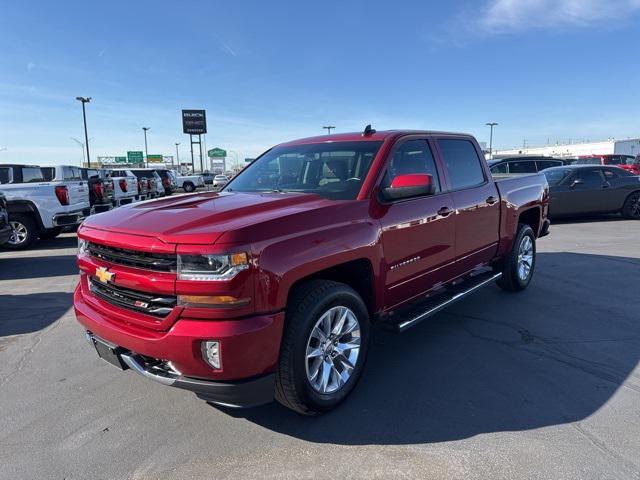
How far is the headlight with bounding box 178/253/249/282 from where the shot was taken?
8.08 ft

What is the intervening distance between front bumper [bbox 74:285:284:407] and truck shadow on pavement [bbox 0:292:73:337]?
9.90ft

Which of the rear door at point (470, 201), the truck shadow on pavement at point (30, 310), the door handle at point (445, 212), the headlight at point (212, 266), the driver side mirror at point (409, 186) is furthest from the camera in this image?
the truck shadow on pavement at point (30, 310)

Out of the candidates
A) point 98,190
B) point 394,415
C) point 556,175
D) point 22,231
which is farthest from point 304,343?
point 556,175

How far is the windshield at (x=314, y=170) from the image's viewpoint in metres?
3.59

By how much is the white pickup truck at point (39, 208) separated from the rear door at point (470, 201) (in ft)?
28.0

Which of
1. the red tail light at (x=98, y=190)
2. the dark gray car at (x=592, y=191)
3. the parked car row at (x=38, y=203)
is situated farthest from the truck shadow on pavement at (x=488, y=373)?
the red tail light at (x=98, y=190)

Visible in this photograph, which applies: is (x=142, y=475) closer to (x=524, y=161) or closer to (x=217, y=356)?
(x=217, y=356)

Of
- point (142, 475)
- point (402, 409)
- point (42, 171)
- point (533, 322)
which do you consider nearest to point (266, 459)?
point (142, 475)

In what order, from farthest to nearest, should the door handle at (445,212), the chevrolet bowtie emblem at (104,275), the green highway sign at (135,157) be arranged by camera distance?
the green highway sign at (135,157)
the door handle at (445,212)
the chevrolet bowtie emblem at (104,275)

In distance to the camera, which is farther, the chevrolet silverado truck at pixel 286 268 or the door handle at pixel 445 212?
the door handle at pixel 445 212

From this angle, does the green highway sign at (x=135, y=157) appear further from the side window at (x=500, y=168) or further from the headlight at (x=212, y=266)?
the headlight at (x=212, y=266)

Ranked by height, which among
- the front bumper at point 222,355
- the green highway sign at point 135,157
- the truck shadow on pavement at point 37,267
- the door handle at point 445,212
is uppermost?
the green highway sign at point 135,157

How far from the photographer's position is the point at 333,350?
10.3ft

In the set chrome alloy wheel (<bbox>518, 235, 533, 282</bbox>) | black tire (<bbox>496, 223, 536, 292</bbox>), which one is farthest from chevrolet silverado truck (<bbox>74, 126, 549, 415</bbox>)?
chrome alloy wheel (<bbox>518, 235, 533, 282</bbox>)
